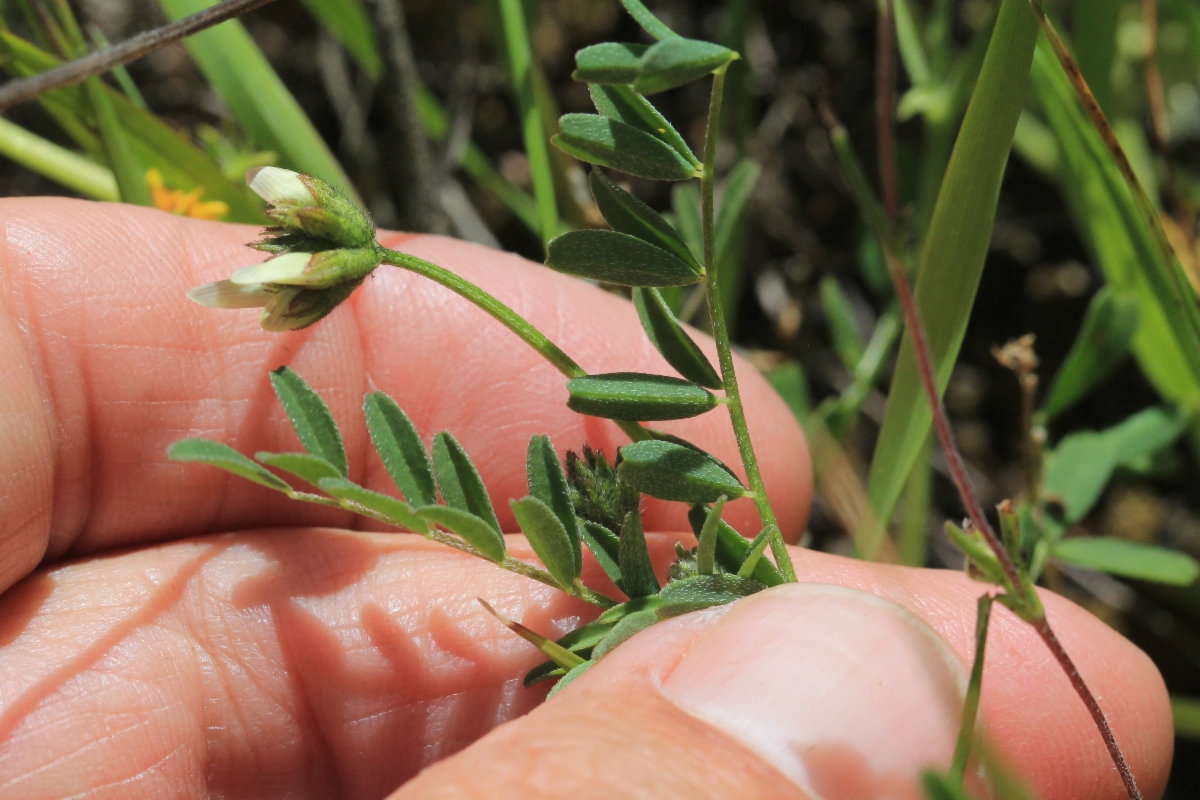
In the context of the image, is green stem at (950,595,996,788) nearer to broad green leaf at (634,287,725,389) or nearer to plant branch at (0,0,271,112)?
broad green leaf at (634,287,725,389)

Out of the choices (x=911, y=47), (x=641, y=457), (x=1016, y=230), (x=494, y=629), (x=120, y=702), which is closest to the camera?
(x=641, y=457)

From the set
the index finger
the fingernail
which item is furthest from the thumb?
the index finger

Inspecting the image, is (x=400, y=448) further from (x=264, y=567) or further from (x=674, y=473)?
(x=264, y=567)

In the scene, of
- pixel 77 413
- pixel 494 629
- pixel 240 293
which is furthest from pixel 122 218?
pixel 494 629

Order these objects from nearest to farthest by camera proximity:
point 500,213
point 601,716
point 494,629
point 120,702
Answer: point 601,716
point 120,702
point 494,629
point 500,213

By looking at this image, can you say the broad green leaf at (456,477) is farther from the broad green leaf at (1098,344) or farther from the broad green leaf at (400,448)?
the broad green leaf at (1098,344)

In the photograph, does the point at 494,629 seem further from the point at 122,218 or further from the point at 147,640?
the point at 122,218
